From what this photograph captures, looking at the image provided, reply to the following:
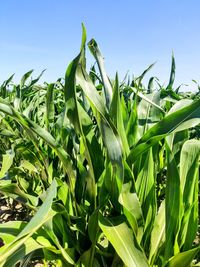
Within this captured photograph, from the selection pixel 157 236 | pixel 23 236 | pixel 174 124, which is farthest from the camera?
pixel 157 236

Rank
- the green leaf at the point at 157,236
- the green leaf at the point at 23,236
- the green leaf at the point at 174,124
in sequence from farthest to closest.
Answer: the green leaf at the point at 157,236
the green leaf at the point at 174,124
the green leaf at the point at 23,236

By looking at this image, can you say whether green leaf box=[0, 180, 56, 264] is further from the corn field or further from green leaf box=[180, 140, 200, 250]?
green leaf box=[180, 140, 200, 250]

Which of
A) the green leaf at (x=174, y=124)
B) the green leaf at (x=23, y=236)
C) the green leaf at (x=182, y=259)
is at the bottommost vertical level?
the green leaf at (x=182, y=259)

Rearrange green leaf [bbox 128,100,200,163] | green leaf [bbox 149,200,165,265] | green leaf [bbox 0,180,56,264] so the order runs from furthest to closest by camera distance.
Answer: green leaf [bbox 149,200,165,265]
green leaf [bbox 128,100,200,163]
green leaf [bbox 0,180,56,264]

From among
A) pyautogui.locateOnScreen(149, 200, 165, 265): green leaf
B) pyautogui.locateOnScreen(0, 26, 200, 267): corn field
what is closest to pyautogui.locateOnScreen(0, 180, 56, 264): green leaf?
pyautogui.locateOnScreen(0, 26, 200, 267): corn field

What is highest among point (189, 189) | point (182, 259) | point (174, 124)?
point (174, 124)

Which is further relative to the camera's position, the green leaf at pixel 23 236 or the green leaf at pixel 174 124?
the green leaf at pixel 174 124

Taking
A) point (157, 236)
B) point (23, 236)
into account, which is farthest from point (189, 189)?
point (23, 236)

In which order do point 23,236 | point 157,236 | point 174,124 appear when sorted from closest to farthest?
point 23,236, point 174,124, point 157,236

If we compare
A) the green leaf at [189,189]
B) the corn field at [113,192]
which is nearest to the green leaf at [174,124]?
the corn field at [113,192]

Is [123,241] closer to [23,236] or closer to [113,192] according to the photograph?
[113,192]

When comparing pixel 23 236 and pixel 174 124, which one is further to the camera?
pixel 174 124

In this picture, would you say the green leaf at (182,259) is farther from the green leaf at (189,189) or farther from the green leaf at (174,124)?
the green leaf at (174,124)

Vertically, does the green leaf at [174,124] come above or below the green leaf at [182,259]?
above
